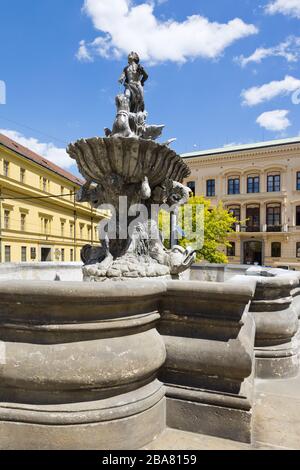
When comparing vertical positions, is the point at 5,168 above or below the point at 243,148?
below

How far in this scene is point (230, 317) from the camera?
216cm

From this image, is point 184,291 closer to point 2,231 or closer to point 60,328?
point 60,328

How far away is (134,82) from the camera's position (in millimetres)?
5223

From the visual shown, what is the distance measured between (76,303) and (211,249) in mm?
21270

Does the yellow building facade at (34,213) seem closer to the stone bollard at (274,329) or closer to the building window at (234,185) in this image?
the building window at (234,185)

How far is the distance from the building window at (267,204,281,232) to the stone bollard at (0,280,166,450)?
35458mm

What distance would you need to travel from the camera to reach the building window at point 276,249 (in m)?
34.7

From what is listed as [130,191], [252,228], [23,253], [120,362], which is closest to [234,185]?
[252,228]

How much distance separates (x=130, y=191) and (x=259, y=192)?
111 feet

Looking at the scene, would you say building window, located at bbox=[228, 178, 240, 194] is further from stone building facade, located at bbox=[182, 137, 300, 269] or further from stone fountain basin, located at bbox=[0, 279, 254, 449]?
stone fountain basin, located at bbox=[0, 279, 254, 449]

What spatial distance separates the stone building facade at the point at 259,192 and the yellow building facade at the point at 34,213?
48.7 ft

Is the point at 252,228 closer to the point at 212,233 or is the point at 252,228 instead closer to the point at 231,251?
the point at 231,251

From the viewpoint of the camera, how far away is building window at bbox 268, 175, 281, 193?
34.8 metres
